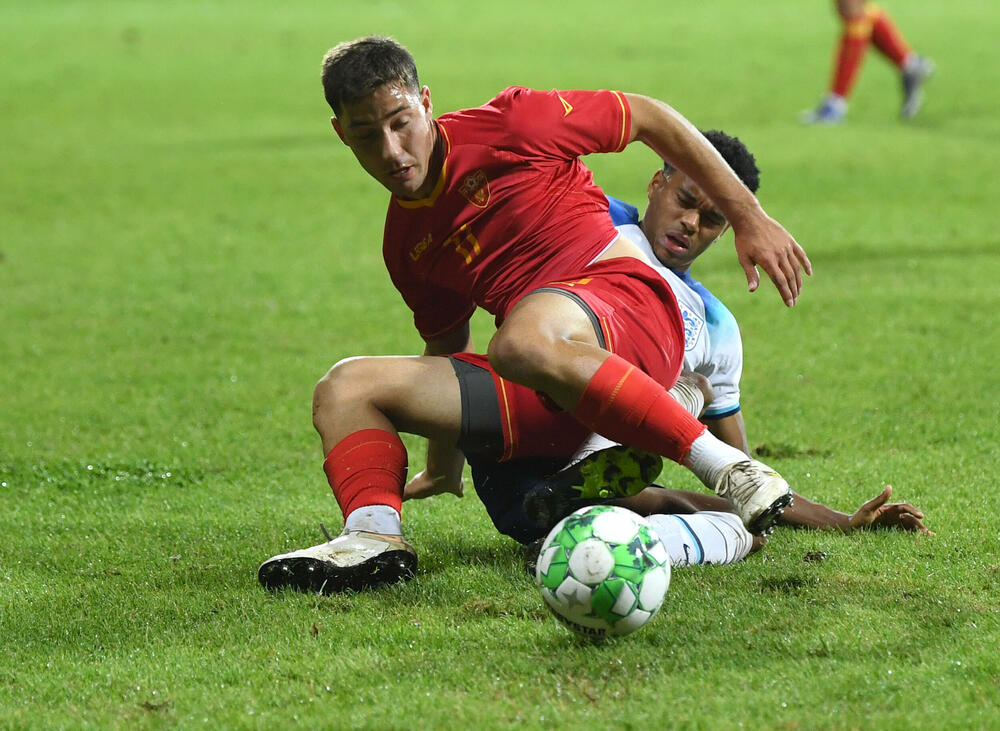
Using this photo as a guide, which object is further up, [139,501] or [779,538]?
[779,538]

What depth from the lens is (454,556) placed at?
4.15m

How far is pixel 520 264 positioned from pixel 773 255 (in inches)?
30.4

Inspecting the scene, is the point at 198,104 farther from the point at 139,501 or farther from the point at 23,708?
the point at 23,708

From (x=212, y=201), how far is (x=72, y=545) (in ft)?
26.7

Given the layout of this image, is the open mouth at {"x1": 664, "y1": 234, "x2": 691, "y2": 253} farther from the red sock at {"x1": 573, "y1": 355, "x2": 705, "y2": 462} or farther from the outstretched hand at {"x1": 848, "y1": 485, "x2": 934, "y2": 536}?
the red sock at {"x1": 573, "y1": 355, "x2": 705, "y2": 462}

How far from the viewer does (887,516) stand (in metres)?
4.15

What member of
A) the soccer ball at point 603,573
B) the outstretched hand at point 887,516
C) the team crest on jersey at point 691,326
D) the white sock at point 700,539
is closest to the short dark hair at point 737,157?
the team crest on jersey at point 691,326

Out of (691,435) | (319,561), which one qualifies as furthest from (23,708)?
(691,435)

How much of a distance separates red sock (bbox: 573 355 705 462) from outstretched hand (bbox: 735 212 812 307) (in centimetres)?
58

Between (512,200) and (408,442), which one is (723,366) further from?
(408,442)

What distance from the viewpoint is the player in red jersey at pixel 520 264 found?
11.7 ft

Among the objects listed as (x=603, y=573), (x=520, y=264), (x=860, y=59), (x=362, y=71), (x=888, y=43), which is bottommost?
(x=860, y=59)

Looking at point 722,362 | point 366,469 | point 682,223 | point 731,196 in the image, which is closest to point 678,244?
point 682,223

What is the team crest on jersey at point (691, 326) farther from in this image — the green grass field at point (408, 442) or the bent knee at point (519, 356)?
the bent knee at point (519, 356)
